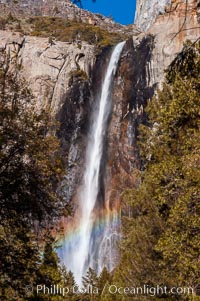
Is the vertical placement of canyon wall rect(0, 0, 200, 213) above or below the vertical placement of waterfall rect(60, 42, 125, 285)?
above

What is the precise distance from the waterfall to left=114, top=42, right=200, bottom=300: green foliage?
63.4ft

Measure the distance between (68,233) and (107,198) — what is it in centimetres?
548

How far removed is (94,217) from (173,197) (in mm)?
30030

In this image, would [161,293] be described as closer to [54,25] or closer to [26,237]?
[26,237]

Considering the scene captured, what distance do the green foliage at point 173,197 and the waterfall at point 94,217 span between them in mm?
19320

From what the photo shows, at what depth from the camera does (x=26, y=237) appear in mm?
9945

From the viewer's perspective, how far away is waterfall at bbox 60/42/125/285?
3866 centimetres

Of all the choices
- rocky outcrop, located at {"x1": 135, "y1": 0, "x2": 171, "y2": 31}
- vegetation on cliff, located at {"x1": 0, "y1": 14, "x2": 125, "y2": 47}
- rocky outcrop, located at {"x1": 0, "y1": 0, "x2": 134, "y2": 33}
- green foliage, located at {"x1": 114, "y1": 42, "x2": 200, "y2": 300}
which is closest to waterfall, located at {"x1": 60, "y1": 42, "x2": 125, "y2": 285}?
vegetation on cliff, located at {"x1": 0, "y1": 14, "x2": 125, "y2": 47}

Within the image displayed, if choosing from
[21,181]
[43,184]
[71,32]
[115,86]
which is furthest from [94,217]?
[71,32]

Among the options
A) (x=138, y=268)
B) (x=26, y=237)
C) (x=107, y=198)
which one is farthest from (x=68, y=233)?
(x=26, y=237)

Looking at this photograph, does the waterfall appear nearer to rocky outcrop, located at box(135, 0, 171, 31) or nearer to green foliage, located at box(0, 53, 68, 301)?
green foliage, located at box(0, 53, 68, 301)

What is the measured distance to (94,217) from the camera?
133ft

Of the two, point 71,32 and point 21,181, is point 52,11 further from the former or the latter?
point 21,181

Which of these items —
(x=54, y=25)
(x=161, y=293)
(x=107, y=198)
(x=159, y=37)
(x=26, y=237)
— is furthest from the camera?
(x=54, y=25)
